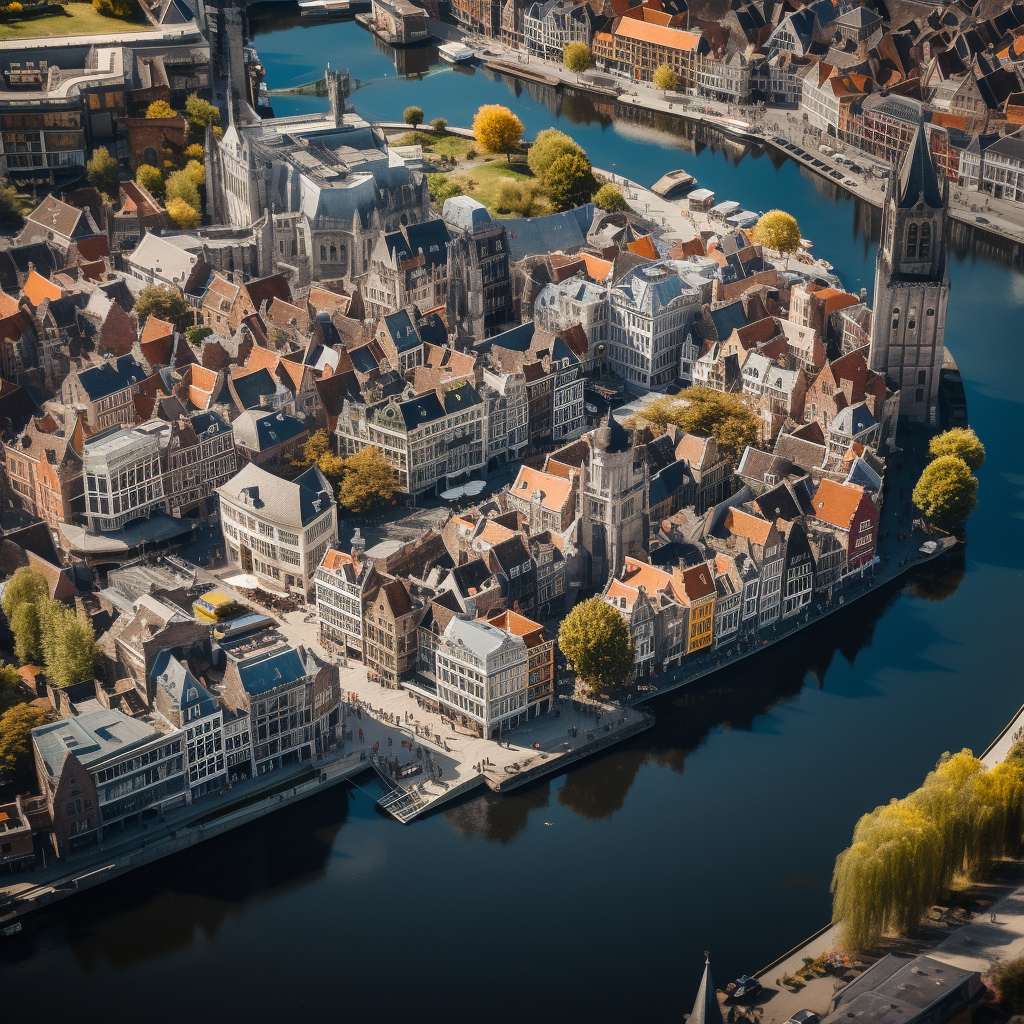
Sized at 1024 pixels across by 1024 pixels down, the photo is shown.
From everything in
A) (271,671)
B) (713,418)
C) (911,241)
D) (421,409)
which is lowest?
(271,671)

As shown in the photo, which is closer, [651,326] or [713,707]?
[713,707]

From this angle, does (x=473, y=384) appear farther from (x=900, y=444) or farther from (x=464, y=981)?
(x=464, y=981)

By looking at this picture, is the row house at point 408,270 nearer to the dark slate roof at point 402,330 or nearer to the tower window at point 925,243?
the dark slate roof at point 402,330

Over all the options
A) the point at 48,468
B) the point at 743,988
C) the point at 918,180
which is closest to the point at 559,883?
the point at 743,988

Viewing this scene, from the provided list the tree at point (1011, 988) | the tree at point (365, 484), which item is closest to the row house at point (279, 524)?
the tree at point (365, 484)

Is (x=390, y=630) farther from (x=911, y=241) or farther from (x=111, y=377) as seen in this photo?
(x=911, y=241)

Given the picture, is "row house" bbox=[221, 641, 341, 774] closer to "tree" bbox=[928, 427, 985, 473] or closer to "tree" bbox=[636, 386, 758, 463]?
"tree" bbox=[636, 386, 758, 463]
